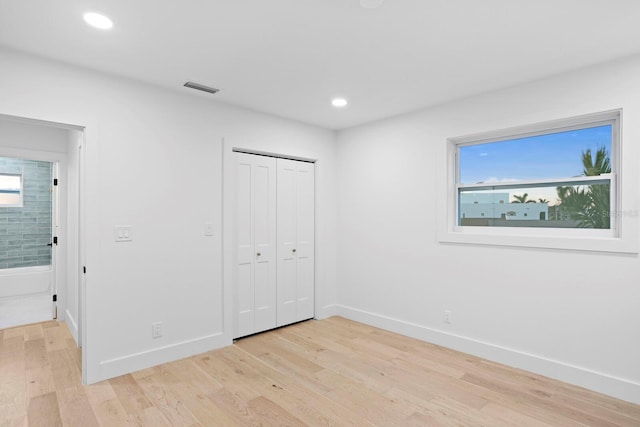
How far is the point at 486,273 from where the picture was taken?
325 centimetres

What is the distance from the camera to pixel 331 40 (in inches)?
90.2

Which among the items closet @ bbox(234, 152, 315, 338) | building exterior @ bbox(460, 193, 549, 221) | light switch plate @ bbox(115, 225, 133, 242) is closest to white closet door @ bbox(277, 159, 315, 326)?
closet @ bbox(234, 152, 315, 338)

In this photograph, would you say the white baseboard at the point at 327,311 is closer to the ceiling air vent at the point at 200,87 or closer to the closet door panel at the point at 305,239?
the closet door panel at the point at 305,239

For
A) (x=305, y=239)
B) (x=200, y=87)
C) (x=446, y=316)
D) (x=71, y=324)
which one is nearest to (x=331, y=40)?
(x=200, y=87)

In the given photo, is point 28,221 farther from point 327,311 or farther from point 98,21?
point 98,21

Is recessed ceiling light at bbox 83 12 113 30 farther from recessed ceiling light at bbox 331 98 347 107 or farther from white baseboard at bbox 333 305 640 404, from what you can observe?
white baseboard at bbox 333 305 640 404

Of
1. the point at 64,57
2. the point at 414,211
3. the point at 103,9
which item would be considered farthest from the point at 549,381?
the point at 64,57

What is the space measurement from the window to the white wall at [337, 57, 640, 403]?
18.3 ft

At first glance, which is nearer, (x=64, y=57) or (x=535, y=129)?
(x=64, y=57)

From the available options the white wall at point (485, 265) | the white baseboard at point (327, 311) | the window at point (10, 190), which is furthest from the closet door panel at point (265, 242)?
the window at point (10, 190)

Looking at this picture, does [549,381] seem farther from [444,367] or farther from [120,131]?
[120,131]

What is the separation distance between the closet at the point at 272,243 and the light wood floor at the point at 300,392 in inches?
21.3

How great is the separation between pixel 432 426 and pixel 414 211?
2.14 meters

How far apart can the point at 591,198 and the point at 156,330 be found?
3.84 m
